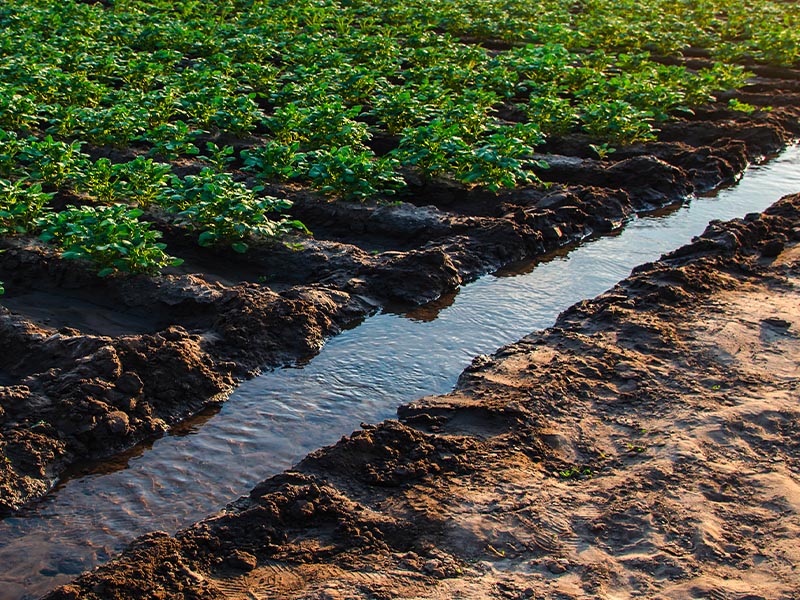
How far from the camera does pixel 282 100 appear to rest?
13.8 m

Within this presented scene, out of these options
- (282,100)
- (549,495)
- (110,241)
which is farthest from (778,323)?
(282,100)

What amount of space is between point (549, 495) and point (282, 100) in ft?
31.6

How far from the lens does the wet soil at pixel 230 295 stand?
246 inches

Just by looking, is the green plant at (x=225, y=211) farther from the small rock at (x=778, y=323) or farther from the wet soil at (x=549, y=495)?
the small rock at (x=778, y=323)

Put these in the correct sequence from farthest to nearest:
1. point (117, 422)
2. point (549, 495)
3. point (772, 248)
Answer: point (772, 248)
point (117, 422)
point (549, 495)

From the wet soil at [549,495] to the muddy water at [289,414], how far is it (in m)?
0.41

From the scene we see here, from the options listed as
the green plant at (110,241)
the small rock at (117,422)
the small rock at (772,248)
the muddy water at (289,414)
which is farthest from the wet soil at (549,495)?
the green plant at (110,241)

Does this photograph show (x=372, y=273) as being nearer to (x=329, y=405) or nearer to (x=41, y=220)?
(x=329, y=405)

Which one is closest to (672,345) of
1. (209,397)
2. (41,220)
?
(209,397)

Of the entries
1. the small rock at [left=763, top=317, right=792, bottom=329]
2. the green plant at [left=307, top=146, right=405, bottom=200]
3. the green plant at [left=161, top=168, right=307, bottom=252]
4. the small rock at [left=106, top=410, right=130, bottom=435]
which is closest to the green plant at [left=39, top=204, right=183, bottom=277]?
the green plant at [left=161, top=168, right=307, bottom=252]

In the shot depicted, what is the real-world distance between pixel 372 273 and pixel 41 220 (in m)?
3.04

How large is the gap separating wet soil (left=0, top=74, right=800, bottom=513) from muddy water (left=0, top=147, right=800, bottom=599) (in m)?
0.20

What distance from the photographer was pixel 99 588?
4.54 meters

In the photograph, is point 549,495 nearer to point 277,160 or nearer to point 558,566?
point 558,566
